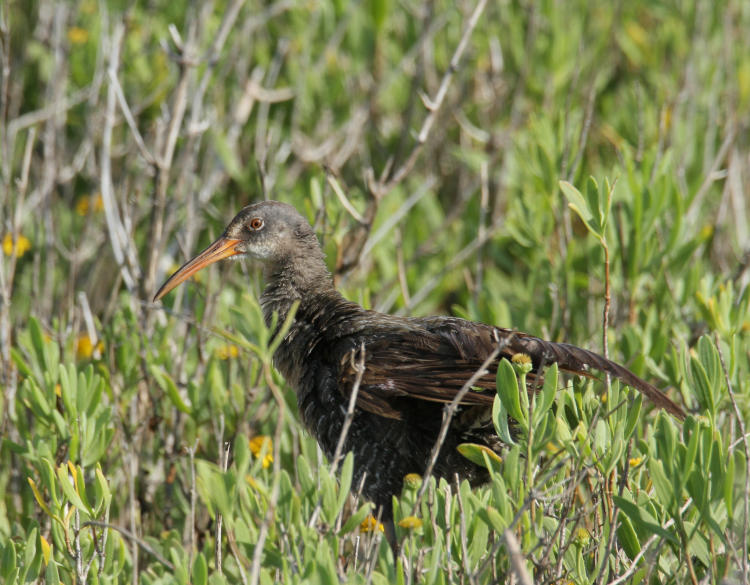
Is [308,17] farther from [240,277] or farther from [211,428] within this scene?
[211,428]

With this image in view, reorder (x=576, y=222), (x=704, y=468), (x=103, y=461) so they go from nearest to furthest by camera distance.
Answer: (x=704, y=468) → (x=103, y=461) → (x=576, y=222)

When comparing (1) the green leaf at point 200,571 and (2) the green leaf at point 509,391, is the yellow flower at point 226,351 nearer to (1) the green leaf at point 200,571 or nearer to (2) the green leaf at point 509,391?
(1) the green leaf at point 200,571

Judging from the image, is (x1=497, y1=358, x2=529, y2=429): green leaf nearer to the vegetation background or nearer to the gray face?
the vegetation background

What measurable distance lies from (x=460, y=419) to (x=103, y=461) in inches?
60.6

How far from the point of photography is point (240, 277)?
554 centimetres

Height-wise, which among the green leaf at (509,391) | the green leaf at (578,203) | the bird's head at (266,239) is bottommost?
the green leaf at (509,391)

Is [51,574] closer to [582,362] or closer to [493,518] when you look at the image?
[493,518]

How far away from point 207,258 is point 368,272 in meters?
1.60

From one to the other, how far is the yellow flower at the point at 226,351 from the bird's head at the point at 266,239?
0.40m

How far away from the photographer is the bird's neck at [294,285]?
12.6ft

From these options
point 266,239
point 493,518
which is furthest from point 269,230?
point 493,518

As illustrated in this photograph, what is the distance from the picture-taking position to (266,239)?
13.0 feet

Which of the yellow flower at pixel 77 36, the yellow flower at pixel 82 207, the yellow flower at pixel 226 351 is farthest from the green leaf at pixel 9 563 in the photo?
the yellow flower at pixel 77 36

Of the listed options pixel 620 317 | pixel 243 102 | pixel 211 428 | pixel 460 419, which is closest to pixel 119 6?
pixel 243 102
